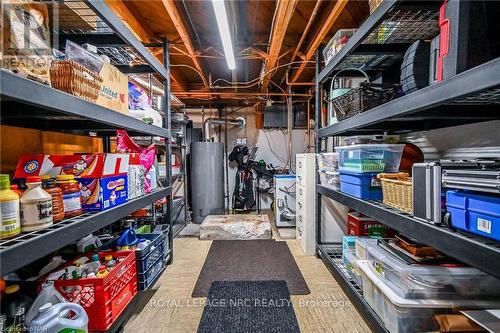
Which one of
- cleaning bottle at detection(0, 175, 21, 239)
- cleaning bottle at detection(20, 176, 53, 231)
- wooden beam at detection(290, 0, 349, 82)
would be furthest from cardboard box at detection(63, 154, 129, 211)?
wooden beam at detection(290, 0, 349, 82)

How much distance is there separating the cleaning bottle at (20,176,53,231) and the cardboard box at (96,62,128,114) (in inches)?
20.3

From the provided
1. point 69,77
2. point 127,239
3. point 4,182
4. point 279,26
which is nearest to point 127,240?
point 127,239

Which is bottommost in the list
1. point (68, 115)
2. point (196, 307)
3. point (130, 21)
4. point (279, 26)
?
point (196, 307)

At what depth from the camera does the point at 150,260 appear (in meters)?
1.74

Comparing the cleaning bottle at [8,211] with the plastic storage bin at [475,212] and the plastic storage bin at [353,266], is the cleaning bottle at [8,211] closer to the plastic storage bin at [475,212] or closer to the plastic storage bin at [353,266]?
the plastic storage bin at [475,212]

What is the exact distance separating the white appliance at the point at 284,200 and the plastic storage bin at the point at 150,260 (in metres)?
2.04

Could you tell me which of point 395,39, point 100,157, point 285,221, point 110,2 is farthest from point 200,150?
point 395,39

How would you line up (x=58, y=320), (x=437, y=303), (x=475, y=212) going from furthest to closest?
(x=437, y=303)
(x=58, y=320)
(x=475, y=212)

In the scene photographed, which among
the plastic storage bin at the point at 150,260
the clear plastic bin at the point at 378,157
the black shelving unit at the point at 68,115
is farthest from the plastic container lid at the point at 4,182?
the clear plastic bin at the point at 378,157

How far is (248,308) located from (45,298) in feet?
4.01

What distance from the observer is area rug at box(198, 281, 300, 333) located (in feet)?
4.98

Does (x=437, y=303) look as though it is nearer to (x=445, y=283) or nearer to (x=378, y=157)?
(x=445, y=283)

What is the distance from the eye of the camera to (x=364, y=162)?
1.62 m

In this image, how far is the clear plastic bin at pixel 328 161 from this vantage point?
7.14 feet
